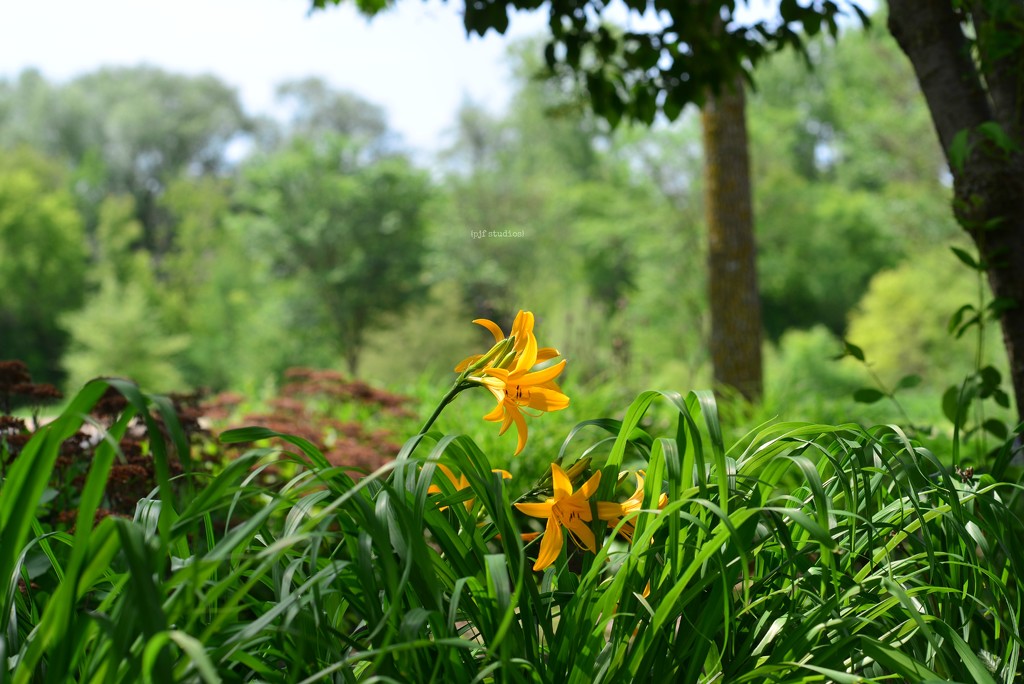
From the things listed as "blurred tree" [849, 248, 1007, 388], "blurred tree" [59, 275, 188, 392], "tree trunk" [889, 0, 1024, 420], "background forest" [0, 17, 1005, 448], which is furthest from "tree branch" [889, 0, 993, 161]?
"blurred tree" [59, 275, 188, 392]

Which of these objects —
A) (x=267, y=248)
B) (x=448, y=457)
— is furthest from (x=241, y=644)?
(x=267, y=248)

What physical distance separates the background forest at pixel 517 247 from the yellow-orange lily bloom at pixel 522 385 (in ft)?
44.8

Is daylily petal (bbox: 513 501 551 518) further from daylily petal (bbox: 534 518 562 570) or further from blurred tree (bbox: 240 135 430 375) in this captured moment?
blurred tree (bbox: 240 135 430 375)

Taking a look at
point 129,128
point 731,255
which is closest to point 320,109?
point 129,128

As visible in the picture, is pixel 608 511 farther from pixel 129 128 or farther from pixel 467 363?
pixel 129 128

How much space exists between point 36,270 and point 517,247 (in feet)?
43.5

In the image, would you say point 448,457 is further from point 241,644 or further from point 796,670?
point 796,670

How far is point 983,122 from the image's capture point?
204cm

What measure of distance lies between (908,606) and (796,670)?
0.57 feet

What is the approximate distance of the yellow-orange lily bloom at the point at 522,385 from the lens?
1.02 metres

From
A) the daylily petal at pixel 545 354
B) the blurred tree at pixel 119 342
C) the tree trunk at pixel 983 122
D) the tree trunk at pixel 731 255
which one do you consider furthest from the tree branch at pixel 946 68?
the blurred tree at pixel 119 342

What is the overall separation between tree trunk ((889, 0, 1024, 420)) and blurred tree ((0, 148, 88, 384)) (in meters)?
23.9

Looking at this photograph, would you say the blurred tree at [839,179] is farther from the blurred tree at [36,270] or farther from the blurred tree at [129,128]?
the blurred tree at [129,128]

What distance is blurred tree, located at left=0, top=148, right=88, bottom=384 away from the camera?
22.6 meters
